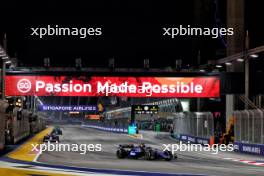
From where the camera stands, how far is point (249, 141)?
37.2m

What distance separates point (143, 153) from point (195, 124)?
2585 cm

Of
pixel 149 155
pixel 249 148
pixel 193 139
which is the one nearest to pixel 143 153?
pixel 149 155

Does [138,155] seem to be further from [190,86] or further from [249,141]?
[190,86]

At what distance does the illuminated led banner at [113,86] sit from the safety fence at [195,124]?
3432 millimetres

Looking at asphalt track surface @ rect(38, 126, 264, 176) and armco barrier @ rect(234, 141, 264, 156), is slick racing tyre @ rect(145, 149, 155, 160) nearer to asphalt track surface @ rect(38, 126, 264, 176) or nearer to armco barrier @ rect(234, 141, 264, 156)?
asphalt track surface @ rect(38, 126, 264, 176)

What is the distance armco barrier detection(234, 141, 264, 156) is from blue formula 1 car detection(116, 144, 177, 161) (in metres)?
8.09

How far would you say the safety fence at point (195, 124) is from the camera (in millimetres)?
48719

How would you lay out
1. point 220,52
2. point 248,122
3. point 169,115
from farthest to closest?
1. point 169,115
2. point 220,52
3. point 248,122

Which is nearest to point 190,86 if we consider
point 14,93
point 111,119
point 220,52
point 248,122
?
point 248,122

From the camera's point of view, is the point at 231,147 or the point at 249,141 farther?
the point at 231,147

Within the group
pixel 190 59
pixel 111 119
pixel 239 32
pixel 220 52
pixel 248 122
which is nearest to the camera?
pixel 248 122

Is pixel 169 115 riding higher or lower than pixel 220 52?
lower

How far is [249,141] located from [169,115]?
71897 millimetres

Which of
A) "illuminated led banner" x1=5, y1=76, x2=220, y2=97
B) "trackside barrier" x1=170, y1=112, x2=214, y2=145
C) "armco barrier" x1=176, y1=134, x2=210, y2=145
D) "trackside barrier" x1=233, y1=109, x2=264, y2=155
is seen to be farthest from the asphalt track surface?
"armco barrier" x1=176, y1=134, x2=210, y2=145
